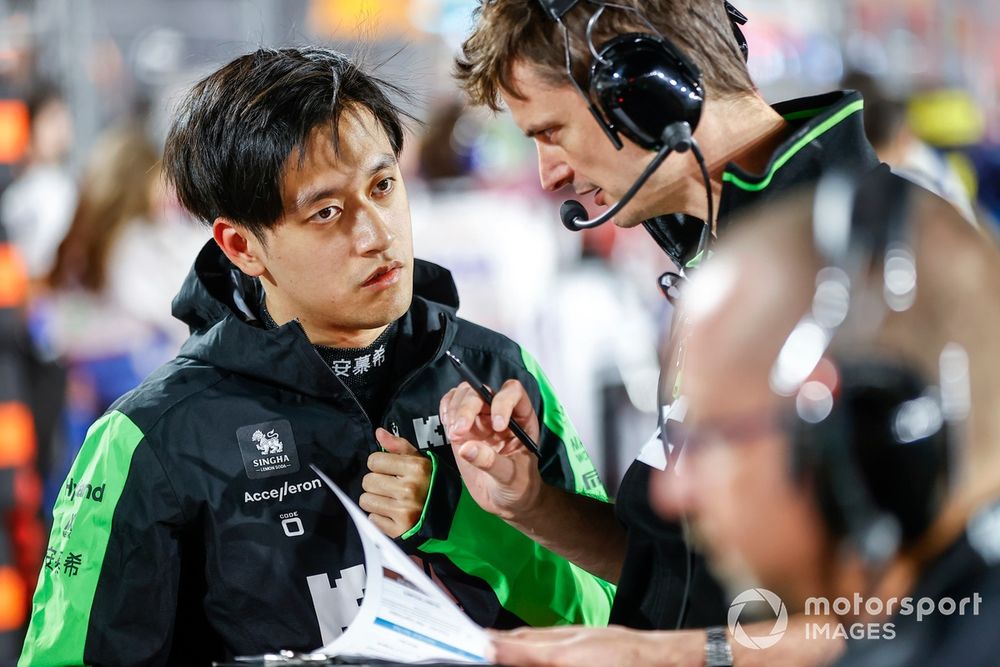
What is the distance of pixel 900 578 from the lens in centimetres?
112

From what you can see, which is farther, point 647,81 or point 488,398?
point 488,398

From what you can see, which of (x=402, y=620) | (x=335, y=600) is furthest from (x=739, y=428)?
(x=335, y=600)

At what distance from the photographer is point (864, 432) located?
1.08 metres

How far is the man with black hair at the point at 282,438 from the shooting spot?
6.54 ft

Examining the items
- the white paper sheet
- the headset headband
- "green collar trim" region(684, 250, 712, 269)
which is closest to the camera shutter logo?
the white paper sheet

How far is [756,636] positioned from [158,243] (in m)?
3.93

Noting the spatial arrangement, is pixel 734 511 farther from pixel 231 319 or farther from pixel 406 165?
pixel 406 165

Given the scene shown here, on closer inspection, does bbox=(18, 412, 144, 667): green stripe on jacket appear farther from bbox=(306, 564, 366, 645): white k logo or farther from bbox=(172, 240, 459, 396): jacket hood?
bbox=(306, 564, 366, 645): white k logo

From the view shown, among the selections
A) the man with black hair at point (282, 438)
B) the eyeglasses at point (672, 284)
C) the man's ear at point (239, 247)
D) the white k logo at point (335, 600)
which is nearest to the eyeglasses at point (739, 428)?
the eyeglasses at point (672, 284)

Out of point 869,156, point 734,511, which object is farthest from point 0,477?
point 734,511

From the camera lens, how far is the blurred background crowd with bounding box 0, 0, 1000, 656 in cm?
450

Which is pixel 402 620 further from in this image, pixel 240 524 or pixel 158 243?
pixel 158 243

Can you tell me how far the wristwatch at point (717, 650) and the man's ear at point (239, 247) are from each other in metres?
1.04

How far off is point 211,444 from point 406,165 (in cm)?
464
